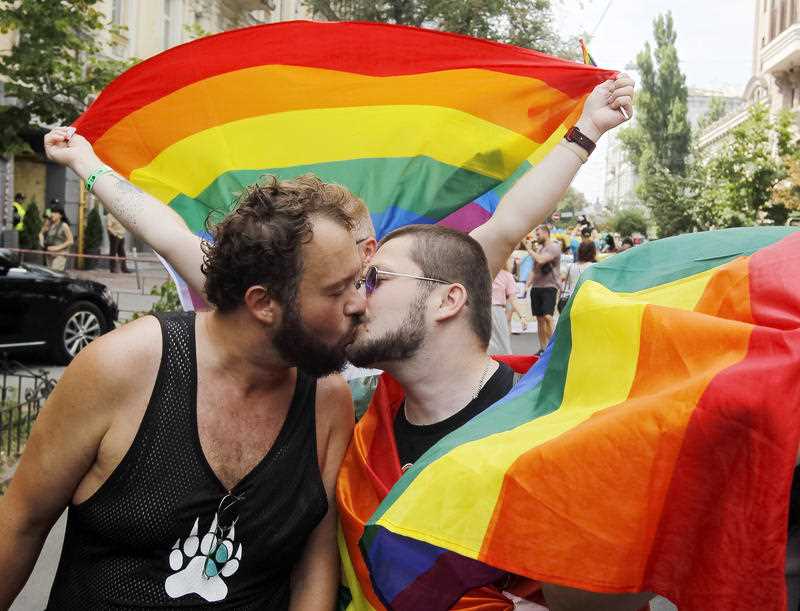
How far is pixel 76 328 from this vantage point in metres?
11.0

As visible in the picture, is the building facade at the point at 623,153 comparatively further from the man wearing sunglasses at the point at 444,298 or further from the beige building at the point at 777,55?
the man wearing sunglasses at the point at 444,298

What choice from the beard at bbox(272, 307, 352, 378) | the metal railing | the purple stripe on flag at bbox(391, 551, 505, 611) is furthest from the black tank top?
the metal railing

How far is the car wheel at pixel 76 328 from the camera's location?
35.5 ft

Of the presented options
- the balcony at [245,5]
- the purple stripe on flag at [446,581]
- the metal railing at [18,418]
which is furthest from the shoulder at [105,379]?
the balcony at [245,5]

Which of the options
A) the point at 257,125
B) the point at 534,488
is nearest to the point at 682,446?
the point at 534,488

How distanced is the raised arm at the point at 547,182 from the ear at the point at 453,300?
14.8 inches

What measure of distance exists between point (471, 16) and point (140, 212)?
80.7 ft

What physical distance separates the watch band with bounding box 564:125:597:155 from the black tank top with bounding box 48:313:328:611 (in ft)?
4.93

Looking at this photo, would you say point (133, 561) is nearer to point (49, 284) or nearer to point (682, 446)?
point (682, 446)

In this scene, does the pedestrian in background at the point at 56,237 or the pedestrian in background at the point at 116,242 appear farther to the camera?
the pedestrian in background at the point at 116,242

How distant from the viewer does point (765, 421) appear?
1.39 meters

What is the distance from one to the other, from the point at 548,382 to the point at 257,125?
2.34 metres

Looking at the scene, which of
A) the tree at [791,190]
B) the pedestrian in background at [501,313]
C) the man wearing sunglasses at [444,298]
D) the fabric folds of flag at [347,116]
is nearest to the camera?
the man wearing sunglasses at [444,298]

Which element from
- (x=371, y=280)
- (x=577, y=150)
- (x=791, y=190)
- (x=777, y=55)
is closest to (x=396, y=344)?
(x=371, y=280)
